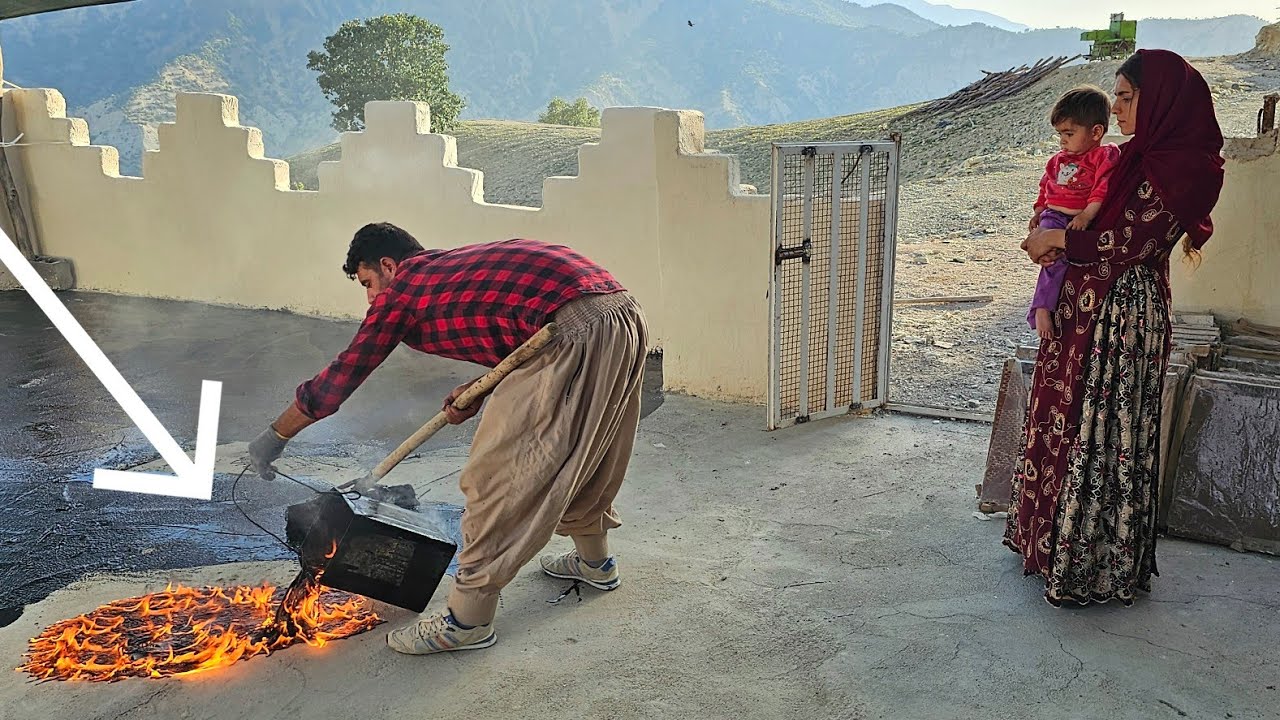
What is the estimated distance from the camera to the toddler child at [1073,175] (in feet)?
10.5

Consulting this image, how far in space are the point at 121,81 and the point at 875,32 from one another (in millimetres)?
91839

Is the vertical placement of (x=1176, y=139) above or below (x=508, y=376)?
above

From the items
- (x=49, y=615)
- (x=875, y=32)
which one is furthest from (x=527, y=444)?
(x=875, y=32)

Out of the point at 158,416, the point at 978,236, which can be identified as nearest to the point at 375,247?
the point at 158,416

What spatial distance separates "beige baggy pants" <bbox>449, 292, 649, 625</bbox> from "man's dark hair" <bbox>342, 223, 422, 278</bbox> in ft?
1.85

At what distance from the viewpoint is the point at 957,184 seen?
17.4 meters

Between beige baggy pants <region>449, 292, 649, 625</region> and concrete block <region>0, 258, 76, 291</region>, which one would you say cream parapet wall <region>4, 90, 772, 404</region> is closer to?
concrete block <region>0, 258, 76, 291</region>

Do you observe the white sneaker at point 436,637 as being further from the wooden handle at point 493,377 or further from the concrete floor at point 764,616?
the wooden handle at point 493,377

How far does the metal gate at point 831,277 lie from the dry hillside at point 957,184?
0.61 meters

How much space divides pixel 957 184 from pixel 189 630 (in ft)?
53.9

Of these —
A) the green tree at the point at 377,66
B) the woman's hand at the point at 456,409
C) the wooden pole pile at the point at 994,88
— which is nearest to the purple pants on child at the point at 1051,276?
the woman's hand at the point at 456,409

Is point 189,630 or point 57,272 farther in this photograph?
point 57,272

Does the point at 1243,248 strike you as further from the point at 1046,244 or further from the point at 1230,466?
the point at 1046,244

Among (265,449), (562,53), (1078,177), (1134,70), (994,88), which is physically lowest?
(265,449)
